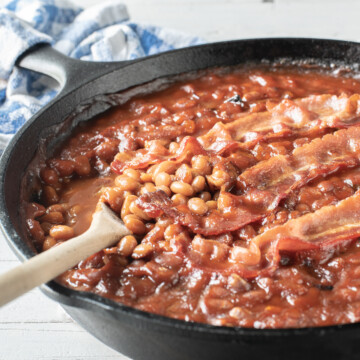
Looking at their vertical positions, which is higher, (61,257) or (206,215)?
(61,257)

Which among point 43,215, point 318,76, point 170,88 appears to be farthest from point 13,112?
point 318,76

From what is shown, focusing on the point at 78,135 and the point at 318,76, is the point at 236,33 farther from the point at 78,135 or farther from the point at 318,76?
the point at 78,135

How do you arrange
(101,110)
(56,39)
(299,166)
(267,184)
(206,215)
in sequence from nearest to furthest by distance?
(206,215), (267,184), (299,166), (101,110), (56,39)

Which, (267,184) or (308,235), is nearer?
(308,235)

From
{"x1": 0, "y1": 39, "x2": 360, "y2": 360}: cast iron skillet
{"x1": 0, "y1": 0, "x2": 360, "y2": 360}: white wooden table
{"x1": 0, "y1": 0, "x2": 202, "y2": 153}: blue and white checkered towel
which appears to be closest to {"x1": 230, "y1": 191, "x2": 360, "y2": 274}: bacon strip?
{"x1": 0, "y1": 39, "x2": 360, "y2": 360}: cast iron skillet

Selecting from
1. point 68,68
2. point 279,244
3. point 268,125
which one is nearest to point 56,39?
point 68,68

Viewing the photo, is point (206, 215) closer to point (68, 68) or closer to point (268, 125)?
point (268, 125)
